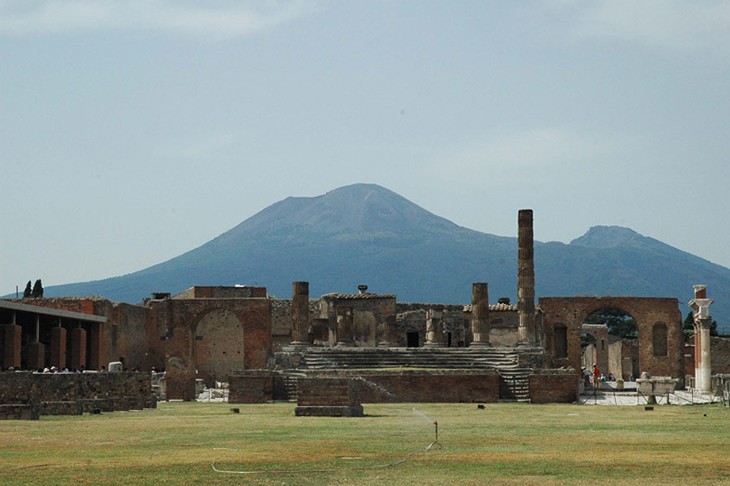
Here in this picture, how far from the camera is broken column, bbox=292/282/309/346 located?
45.8m

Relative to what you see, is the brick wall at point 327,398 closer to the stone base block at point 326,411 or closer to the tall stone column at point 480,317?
the stone base block at point 326,411

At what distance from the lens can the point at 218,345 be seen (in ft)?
204

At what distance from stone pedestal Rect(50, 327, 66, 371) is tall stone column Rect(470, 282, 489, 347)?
17.2 metres

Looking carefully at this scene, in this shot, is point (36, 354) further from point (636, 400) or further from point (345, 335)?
point (636, 400)

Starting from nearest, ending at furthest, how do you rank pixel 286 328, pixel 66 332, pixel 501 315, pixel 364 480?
pixel 364 480
pixel 66 332
pixel 501 315
pixel 286 328

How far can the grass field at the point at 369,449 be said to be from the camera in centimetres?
1204

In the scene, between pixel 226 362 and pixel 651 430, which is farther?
pixel 226 362

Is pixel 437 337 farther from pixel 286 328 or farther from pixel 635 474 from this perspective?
pixel 635 474

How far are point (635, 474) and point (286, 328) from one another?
174 ft

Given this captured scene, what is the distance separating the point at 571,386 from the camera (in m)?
35.0

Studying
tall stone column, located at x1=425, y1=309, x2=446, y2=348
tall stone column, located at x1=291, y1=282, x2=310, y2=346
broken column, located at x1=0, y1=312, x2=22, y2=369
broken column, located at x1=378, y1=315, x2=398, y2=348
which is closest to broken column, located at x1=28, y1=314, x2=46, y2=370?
broken column, located at x1=0, y1=312, x2=22, y2=369

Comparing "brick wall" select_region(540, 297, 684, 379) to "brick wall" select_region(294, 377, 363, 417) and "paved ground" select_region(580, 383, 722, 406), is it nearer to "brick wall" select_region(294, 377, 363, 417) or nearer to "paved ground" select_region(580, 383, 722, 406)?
"paved ground" select_region(580, 383, 722, 406)

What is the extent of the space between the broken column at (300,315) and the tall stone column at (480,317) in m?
7.09

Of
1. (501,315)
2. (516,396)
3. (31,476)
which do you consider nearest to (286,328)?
(501,315)
